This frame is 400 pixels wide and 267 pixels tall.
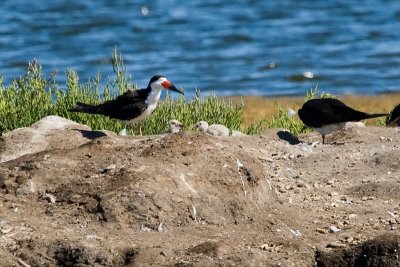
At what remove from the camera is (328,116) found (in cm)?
1062

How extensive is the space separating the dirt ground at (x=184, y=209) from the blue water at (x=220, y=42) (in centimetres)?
1160

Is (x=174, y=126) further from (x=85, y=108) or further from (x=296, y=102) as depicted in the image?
(x=296, y=102)

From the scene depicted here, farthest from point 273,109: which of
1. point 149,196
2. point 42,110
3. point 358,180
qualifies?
point 149,196

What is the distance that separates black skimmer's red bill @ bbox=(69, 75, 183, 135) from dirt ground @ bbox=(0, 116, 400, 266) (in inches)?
48.2

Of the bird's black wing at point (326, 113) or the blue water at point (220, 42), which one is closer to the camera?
the bird's black wing at point (326, 113)

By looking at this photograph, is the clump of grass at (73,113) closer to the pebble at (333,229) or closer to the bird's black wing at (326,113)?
the bird's black wing at (326,113)

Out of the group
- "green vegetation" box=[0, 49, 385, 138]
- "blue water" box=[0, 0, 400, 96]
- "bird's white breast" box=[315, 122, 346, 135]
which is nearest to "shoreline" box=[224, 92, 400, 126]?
"blue water" box=[0, 0, 400, 96]

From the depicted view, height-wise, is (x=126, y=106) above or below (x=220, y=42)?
above

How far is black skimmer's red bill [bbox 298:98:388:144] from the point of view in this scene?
10625 millimetres

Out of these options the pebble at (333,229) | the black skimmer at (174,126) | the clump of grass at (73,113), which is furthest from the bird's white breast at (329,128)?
the pebble at (333,229)

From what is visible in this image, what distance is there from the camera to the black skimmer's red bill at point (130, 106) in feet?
34.9

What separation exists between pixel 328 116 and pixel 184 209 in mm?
2937

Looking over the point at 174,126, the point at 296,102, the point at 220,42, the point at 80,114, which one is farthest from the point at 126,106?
the point at 220,42

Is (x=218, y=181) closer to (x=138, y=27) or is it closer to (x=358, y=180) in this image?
(x=358, y=180)
